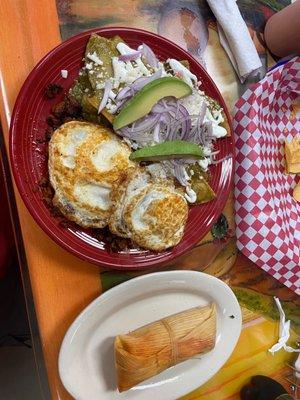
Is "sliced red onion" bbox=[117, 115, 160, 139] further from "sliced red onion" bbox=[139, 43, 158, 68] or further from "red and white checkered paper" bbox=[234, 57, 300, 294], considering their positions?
"red and white checkered paper" bbox=[234, 57, 300, 294]

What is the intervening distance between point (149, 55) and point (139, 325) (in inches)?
31.0

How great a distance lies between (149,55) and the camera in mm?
1433

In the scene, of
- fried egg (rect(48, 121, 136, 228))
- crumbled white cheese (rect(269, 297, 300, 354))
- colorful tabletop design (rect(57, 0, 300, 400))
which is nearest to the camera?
fried egg (rect(48, 121, 136, 228))

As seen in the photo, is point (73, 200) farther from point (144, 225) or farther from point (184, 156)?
point (184, 156)

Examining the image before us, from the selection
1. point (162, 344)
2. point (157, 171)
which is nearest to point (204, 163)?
point (157, 171)

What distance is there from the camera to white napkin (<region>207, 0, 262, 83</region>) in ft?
5.37

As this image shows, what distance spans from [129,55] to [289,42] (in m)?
0.59

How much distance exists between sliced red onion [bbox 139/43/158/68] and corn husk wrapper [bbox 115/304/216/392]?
74 cm

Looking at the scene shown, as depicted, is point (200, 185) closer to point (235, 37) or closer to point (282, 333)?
point (235, 37)

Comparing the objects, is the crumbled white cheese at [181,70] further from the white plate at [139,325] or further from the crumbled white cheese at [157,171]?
the white plate at [139,325]

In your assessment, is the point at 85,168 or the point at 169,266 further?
the point at 169,266

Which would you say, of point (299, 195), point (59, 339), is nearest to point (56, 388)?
point (59, 339)

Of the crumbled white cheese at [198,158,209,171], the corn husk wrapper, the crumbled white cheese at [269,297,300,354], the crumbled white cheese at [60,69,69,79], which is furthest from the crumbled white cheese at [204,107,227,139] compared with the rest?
the crumbled white cheese at [269,297,300,354]

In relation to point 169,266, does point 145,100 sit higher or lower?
higher
